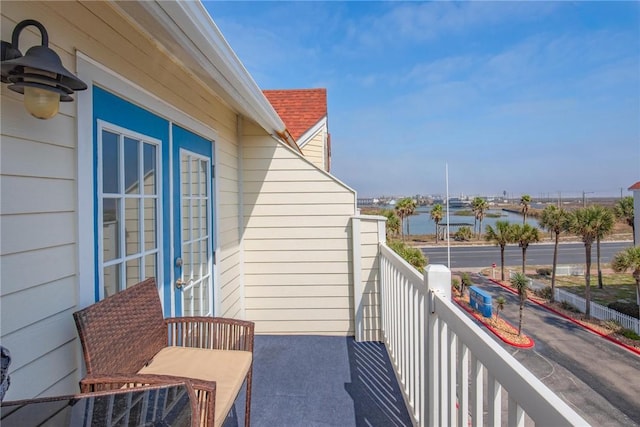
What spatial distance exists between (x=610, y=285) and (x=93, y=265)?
1228 inches

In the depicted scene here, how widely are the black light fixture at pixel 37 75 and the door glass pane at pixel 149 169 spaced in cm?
80

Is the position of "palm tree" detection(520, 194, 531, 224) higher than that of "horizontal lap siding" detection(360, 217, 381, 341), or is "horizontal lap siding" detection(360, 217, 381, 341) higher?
"palm tree" detection(520, 194, 531, 224)

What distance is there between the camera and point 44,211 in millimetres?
1161

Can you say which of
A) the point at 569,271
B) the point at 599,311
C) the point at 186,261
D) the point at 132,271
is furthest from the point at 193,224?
the point at 569,271

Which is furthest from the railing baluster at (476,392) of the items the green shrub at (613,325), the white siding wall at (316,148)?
the green shrub at (613,325)

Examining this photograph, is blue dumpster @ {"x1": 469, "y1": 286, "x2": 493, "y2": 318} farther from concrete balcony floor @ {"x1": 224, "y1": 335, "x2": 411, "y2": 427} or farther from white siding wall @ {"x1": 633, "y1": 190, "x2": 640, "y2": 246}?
concrete balcony floor @ {"x1": 224, "y1": 335, "x2": 411, "y2": 427}

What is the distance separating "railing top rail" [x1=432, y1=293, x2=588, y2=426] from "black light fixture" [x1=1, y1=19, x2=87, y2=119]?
60.0 inches

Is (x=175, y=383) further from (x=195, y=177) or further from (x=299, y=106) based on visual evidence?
(x=299, y=106)

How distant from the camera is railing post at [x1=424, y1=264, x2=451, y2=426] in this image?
1.34m

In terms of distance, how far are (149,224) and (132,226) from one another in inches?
6.5

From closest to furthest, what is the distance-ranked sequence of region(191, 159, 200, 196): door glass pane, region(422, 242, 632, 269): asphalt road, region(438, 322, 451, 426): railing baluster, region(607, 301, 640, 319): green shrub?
region(438, 322, 451, 426): railing baluster < region(191, 159, 200, 196): door glass pane < region(607, 301, 640, 319): green shrub < region(422, 242, 632, 269): asphalt road

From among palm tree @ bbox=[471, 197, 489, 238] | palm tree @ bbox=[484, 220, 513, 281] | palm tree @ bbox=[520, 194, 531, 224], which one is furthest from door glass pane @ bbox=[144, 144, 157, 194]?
palm tree @ bbox=[471, 197, 489, 238]

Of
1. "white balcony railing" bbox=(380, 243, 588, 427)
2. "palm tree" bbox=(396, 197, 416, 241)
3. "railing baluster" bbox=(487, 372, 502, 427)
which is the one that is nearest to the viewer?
"white balcony railing" bbox=(380, 243, 588, 427)

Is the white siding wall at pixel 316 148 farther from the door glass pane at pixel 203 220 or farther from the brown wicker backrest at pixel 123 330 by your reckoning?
the brown wicker backrest at pixel 123 330
